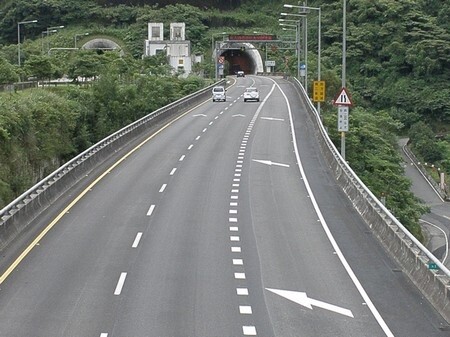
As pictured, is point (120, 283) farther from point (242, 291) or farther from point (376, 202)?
point (376, 202)

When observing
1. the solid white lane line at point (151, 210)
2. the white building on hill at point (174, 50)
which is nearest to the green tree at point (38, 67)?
the solid white lane line at point (151, 210)

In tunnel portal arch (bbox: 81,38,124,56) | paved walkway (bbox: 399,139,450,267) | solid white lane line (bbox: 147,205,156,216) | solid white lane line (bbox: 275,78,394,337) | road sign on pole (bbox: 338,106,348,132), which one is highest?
tunnel portal arch (bbox: 81,38,124,56)

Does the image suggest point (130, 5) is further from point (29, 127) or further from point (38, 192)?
point (38, 192)

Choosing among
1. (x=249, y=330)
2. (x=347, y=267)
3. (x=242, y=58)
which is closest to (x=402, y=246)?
(x=347, y=267)

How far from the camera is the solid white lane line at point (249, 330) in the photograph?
15.7 metres

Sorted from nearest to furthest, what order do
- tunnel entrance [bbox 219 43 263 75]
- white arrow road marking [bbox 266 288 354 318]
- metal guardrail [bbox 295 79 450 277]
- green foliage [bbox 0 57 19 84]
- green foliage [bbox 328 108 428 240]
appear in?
white arrow road marking [bbox 266 288 354 318]
metal guardrail [bbox 295 79 450 277]
green foliage [bbox 328 108 428 240]
green foliage [bbox 0 57 19 84]
tunnel entrance [bbox 219 43 263 75]

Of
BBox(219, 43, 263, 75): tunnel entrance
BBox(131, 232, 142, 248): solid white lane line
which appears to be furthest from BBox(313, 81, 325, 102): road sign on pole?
BBox(219, 43, 263, 75): tunnel entrance

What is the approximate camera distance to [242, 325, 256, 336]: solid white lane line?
51.4ft

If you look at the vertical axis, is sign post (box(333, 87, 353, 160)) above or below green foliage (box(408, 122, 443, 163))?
above

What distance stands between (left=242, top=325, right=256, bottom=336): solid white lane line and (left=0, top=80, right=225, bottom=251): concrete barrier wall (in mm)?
9113

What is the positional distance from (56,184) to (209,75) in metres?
103

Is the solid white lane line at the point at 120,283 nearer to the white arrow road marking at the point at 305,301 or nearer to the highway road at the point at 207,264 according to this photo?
the highway road at the point at 207,264

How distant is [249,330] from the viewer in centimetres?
1588

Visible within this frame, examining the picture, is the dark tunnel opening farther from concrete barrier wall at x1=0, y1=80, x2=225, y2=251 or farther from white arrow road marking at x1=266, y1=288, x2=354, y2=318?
white arrow road marking at x1=266, y1=288, x2=354, y2=318
